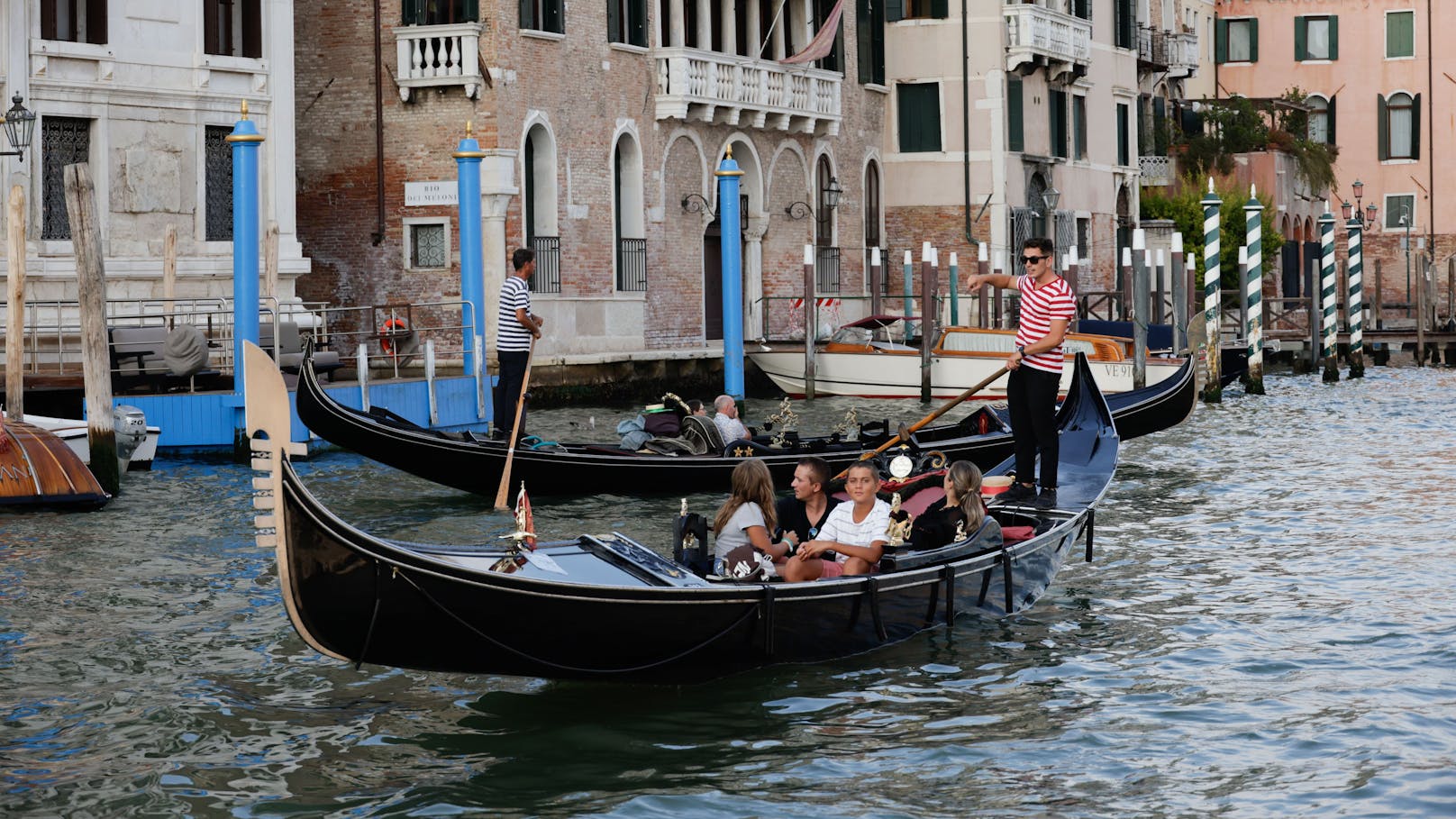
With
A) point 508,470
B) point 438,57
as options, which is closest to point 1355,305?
point 438,57

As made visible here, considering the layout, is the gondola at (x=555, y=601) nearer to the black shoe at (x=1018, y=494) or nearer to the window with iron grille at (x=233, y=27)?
the black shoe at (x=1018, y=494)

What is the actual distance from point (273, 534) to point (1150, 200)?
26489 millimetres

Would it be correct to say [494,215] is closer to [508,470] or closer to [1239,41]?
[508,470]

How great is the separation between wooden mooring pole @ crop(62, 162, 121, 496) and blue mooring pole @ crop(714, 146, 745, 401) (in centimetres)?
709

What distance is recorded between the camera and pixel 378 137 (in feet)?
60.3

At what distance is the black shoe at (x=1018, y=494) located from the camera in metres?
8.52

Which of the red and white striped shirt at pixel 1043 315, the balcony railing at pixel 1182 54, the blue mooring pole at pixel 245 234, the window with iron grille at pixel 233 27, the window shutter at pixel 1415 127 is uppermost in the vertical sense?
the balcony railing at pixel 1182 54

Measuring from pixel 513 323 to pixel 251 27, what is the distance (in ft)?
23.7

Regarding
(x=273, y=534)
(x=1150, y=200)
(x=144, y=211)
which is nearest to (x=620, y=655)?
(x=273, y=534)

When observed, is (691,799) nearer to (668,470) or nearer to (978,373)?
(668,470)

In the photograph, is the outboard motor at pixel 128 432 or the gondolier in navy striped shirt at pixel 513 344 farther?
the outboard motor at pixel 128 432

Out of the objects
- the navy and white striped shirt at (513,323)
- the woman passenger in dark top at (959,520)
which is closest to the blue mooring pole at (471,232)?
the navy and white striped shirt at (513,323)

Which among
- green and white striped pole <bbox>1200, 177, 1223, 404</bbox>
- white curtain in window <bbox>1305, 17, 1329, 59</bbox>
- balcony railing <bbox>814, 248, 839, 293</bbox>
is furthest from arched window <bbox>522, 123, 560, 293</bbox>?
white curtain in window <bbox>1305, 17, 1329, 59</bbox>

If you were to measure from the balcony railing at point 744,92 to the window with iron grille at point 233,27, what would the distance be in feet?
15.4
